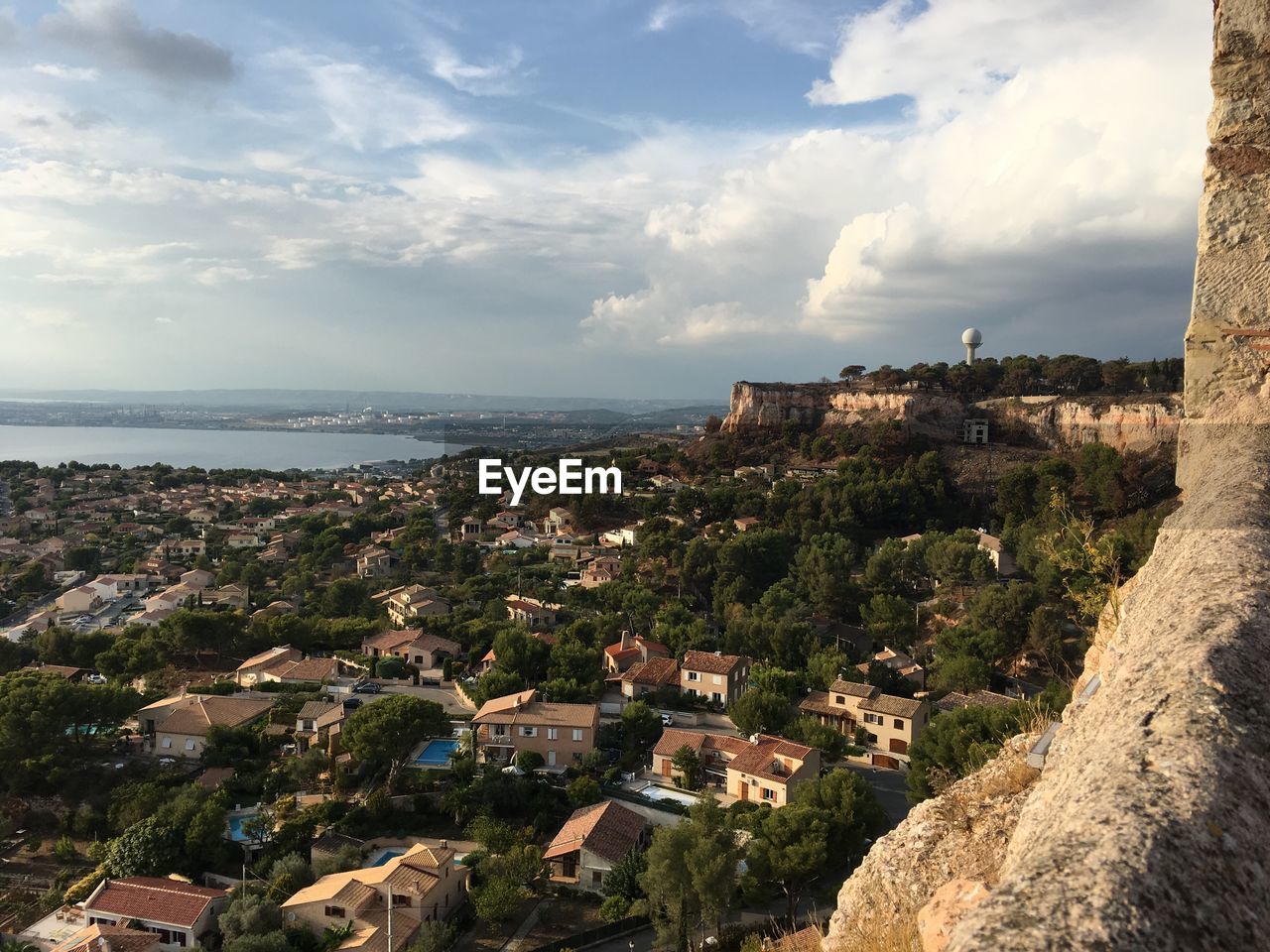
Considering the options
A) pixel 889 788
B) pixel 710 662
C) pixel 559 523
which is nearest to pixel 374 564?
pixel 559 523

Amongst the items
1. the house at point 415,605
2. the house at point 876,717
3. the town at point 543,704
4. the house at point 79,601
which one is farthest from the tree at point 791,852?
the house at point 79,601

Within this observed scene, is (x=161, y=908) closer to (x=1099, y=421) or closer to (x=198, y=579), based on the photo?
(x=198, y=579)

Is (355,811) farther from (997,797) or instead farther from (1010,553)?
(1010,553)

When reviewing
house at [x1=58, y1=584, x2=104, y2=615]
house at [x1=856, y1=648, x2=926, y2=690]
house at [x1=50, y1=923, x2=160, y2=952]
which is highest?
house at [x1=856, y1=648, x2=926, y2=690]

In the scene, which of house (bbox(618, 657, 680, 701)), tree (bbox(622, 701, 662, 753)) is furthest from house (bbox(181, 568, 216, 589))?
tree (bbox(622, 701, 662, 753))

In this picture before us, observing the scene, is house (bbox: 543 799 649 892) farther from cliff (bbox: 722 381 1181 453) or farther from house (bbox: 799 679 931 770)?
cliff (bbox: 722 381 1181 453)

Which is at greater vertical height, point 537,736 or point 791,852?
point 791,852

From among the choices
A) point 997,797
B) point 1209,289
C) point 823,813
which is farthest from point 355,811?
point 1209,289
